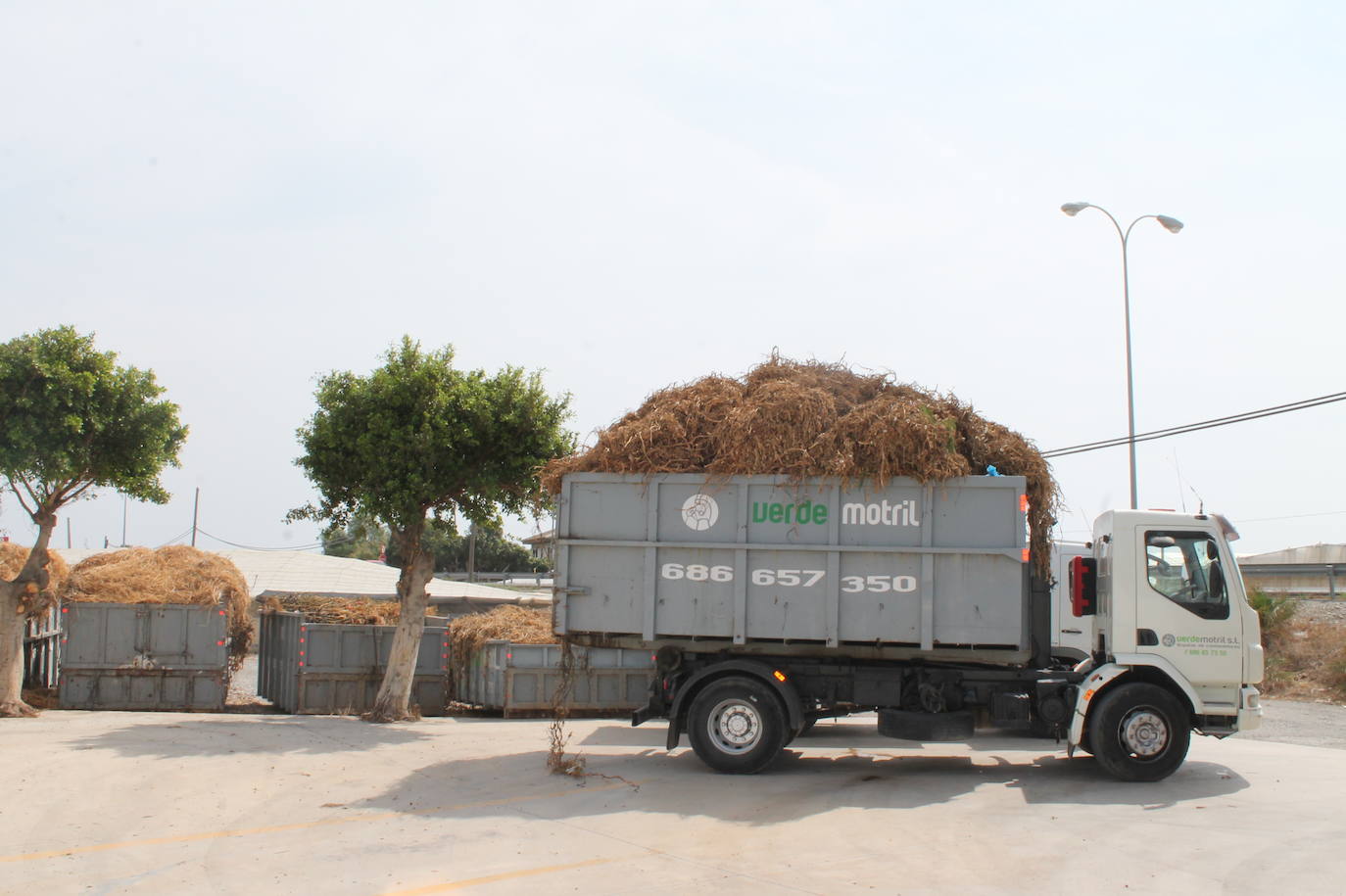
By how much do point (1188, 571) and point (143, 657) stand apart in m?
15.6

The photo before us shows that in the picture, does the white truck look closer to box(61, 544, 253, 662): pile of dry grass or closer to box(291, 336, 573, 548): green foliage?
box(291, 336, 573, 548): green foliage

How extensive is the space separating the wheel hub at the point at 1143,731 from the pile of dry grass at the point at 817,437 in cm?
175

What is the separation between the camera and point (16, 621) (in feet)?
51.2

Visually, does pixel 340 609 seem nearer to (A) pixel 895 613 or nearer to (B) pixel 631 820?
(B) pixel 631 820

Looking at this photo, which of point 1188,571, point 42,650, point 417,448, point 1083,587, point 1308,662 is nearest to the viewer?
point 1188,571

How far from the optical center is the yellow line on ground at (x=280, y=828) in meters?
8.09

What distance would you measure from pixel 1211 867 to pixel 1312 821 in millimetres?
2174

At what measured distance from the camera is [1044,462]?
1188 cm

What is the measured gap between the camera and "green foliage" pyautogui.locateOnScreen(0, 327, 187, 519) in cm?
1500

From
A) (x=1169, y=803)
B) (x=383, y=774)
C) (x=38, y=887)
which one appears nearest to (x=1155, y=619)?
(x=1169, y=803)

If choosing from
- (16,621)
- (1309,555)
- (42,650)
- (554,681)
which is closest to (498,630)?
(554,681)

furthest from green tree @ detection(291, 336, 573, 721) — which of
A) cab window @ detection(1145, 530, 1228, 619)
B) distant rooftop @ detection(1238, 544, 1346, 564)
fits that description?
distant rooftop @ detection(1238, 544, 1346, 564)

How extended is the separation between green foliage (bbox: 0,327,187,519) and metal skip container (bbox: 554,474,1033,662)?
26.0 ft

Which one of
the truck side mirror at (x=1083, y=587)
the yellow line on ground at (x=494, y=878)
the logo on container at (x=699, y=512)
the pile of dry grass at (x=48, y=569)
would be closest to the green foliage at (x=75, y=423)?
the pile of dry grass at (x=48, y=569)
